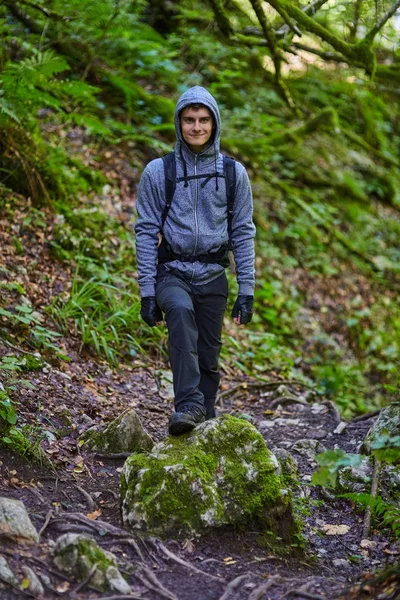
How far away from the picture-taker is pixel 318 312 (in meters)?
9.77

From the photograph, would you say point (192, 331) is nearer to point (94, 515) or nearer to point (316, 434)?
point (94, 515)

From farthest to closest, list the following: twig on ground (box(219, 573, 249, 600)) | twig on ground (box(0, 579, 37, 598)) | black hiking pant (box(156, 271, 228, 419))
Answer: black hiking pant (box(156, 271, 228, 419)) < twig on ground (box(219, 573, 249, 600)) < twig on ground (box(0, 579, 37, 598))

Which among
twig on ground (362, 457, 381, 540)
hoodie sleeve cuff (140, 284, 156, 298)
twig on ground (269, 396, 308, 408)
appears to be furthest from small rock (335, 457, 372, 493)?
twig on ground (269, 396, 308, 408)

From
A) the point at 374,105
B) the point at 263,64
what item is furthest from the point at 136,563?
the point at 374,105

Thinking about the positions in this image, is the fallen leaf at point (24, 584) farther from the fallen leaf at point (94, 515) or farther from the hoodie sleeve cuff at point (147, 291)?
the hoodie sleeve cuff at point (147, 291)

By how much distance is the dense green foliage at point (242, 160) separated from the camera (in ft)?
22.3

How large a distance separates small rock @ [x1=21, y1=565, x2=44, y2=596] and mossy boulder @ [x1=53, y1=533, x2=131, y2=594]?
16 cm

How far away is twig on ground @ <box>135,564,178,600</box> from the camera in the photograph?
2957 mm

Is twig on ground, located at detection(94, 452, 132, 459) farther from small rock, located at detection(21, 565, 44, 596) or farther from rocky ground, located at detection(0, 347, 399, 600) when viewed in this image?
small rock, located at detection(21, 565, 44, 596)

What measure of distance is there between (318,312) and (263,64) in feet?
19.8

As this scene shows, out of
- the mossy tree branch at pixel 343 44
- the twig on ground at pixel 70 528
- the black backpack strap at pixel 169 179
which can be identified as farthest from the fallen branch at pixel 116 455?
the mossy tree branch at pixel 343 44

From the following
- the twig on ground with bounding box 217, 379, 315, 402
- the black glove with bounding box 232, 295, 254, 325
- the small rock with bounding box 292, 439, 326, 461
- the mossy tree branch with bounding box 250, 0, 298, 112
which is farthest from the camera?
the twig on ground with bounding box 217, 379, 315, 402

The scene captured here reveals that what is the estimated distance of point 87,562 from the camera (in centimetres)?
296

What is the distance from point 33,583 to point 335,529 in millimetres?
Result: 2065
